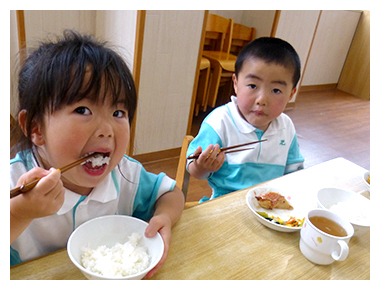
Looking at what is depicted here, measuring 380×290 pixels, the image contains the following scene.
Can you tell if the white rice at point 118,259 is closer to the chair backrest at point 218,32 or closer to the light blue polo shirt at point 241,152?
the light blue polo shirt at point 241,152

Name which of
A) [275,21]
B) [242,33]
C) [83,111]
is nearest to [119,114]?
[83,111]

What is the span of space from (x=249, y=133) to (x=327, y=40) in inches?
216

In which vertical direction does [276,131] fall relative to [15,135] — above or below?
below

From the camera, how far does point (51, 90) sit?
2.42ft

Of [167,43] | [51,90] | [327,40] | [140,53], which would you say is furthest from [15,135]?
[327,40]

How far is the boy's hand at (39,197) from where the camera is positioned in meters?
0.59

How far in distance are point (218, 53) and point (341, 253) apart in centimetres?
359

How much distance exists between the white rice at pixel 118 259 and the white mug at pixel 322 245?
0.41m

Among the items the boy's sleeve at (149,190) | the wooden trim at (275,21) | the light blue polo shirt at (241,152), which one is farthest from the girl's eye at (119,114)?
the wooden trim at (275,21)

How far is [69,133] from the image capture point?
2.35ft

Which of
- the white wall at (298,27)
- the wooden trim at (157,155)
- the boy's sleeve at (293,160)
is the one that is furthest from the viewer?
the white wall at (298,27)

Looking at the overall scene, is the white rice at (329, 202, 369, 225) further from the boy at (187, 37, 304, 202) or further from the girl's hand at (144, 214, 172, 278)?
the girl's hand at (144, 214, 172, 278)
